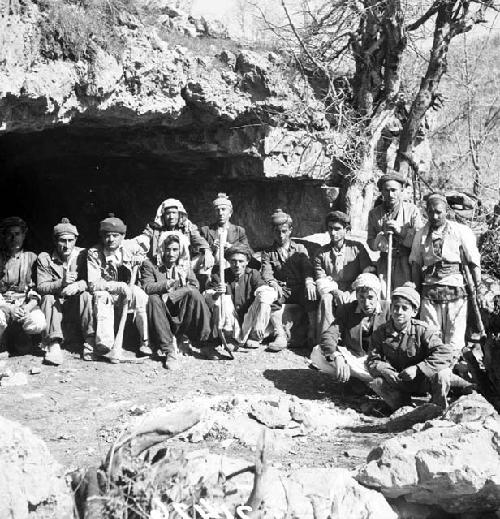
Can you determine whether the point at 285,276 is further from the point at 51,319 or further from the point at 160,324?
the point at 51,319

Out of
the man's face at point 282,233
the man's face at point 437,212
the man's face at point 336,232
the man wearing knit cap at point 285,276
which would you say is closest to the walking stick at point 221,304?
the man wearing knit cap at point 285,276

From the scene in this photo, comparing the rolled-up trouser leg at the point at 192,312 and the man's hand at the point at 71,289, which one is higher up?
the man's hand at the point at 71,289

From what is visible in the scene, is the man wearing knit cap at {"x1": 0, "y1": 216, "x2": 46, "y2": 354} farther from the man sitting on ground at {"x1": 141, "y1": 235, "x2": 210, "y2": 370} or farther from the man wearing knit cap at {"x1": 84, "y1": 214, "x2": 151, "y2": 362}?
the man sitting on ground at {"x1": 141, "y1": 235, "x2": 210, "y2": 370}

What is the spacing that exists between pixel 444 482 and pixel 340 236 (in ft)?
12.9

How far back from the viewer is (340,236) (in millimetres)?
8844

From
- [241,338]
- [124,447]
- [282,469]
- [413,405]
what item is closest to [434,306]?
[413,405]

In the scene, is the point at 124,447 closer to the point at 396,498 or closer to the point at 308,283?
the point at 396,498

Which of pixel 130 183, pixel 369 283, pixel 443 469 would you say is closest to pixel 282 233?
pixel 369 283

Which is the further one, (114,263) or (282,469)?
(114,263)

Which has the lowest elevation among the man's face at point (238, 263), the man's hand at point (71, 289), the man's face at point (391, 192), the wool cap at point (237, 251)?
the man's hand at point (71, 289)

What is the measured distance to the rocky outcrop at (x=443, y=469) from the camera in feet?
17.1

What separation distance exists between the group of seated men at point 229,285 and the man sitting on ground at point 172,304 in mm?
12

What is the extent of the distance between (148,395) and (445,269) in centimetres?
302

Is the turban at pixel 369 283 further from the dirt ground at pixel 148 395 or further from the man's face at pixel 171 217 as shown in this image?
the man's face at pixel 171 217
